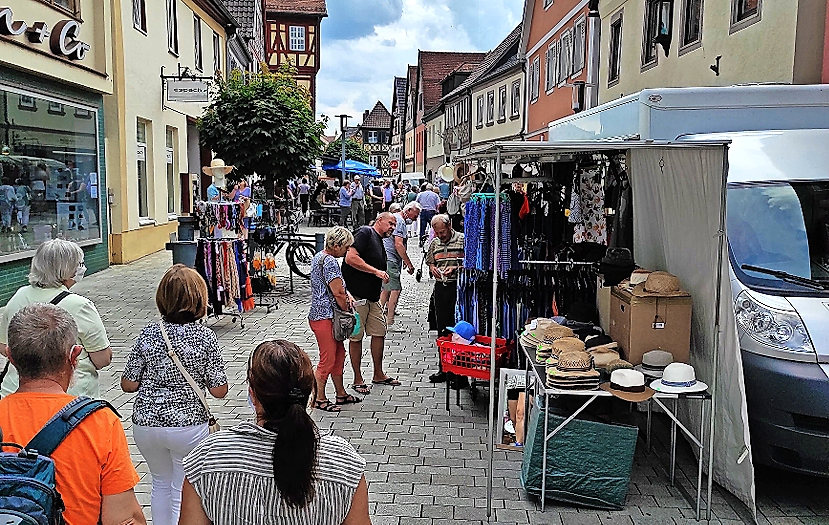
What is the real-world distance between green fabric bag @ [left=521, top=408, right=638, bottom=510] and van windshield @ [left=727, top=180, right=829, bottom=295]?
4.77 ft

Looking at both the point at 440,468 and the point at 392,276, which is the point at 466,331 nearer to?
the point at 440,468

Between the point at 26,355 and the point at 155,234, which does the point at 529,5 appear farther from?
the point at 26,355

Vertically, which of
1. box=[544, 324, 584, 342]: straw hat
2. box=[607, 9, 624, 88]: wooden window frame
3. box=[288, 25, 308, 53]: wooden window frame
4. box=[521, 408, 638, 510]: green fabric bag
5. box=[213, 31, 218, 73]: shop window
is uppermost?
box=[288, 25, 308, 53]: wooden window frame

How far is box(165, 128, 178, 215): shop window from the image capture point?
2161 cm

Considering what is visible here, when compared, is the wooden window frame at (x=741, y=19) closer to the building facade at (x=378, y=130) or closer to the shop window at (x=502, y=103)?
the shop window at (x=502, y=103)

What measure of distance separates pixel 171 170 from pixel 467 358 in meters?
17.2

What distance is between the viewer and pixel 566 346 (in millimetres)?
5449

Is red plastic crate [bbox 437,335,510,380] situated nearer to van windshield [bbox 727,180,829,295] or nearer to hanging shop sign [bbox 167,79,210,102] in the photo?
van windshield [bbox 727,180,829,295]

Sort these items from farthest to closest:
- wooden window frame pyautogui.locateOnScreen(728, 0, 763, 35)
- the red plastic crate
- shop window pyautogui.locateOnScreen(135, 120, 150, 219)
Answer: shop window pyautogui.locateOnScreen(135, 120, 150, 219) < wooden window frame pyautogui.locateOnScreen(728, 0, 763, 35) < the red plastic crate

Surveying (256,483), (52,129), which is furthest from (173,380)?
(52,129)

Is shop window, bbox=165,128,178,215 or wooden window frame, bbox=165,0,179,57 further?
shop window, bbox=165,128,178,215

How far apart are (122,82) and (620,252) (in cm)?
1267

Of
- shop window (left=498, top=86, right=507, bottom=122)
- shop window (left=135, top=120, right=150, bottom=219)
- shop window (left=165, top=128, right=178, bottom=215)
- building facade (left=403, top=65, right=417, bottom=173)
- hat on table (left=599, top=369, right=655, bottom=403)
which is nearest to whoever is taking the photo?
hat on table (left=599, top=369, right=655, bottom=403)

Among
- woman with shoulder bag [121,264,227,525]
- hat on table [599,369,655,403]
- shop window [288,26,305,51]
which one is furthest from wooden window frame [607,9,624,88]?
shop window [288,26,305,51]
